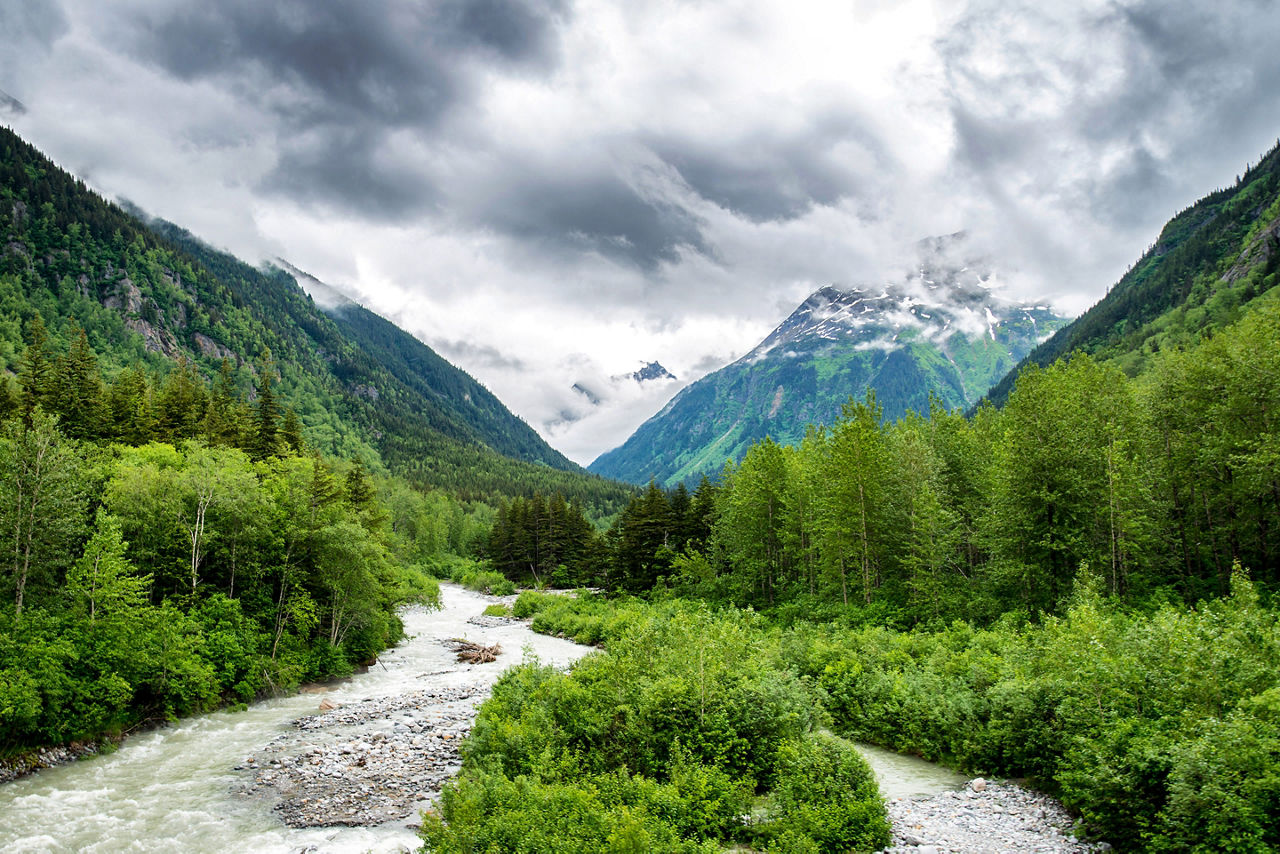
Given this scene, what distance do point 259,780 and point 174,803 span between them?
8.15 feet

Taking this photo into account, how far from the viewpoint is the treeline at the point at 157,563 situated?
2492 centimetres

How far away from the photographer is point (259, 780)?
71.6 feet

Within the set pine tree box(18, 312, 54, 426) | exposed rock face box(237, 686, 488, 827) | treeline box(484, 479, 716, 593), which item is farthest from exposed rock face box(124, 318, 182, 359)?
exposed rock face box(237, 686, 488, 827)

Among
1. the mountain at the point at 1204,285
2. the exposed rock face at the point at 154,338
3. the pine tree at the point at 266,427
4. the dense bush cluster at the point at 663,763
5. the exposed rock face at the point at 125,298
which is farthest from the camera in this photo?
the exposed rock face at the point at 125,298

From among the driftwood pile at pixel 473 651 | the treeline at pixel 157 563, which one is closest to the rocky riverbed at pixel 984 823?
the treeline at pixel 157 563

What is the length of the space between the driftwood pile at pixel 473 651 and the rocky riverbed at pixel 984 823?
34647 millimetres

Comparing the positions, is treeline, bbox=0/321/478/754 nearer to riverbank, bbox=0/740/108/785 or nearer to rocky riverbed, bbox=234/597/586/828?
riverbank, bbox=0/740/108/785

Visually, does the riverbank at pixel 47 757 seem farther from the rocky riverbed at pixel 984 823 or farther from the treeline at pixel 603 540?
the treeline at pixel 603 540

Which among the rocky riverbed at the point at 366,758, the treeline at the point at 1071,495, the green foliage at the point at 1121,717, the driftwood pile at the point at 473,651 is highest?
the treeline at the point at 1071,495

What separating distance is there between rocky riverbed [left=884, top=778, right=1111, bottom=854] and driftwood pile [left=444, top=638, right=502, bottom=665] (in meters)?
34.6

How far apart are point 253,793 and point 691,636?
51.2 feet

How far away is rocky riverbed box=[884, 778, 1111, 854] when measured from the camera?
13.2 meters

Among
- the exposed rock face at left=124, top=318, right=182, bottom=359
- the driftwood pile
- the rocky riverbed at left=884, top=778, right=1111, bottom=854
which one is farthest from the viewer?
the exposed rock face at left=124, top=318, right=182, bottom=359

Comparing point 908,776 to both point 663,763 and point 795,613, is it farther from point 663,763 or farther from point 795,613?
point 795,613
